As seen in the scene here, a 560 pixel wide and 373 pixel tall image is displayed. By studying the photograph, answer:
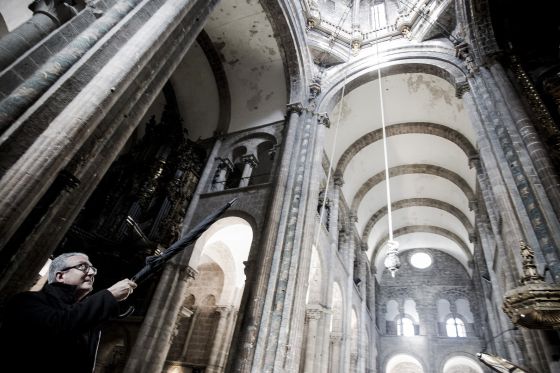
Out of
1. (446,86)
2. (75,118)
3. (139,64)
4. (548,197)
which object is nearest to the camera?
(75,118)

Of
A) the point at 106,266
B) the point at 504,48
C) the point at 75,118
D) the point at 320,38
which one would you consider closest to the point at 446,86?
the point at 504,48

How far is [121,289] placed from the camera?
6.17 feet

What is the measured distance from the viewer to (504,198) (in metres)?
5.41

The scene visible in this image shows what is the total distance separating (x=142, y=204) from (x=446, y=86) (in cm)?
1054

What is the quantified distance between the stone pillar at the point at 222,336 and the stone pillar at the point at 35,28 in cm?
941

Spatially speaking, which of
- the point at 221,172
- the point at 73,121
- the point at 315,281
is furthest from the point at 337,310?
the point at 73,121

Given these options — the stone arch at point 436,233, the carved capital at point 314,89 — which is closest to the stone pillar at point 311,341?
the carved capital at point 314,89

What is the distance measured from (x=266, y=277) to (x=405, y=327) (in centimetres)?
1630

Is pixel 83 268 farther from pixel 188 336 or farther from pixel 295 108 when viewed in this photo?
pixel 188 336

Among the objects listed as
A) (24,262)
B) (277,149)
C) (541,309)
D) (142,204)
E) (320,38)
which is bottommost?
(24,262)

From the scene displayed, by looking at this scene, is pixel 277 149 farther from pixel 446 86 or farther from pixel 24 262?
pixel 24 262

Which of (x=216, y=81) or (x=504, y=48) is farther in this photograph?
(x=216, y=81)

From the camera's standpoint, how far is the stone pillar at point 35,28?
314 centimetres

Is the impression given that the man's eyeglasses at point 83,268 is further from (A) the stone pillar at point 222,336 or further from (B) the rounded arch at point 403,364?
(B) the rounded arch at point 403,364
